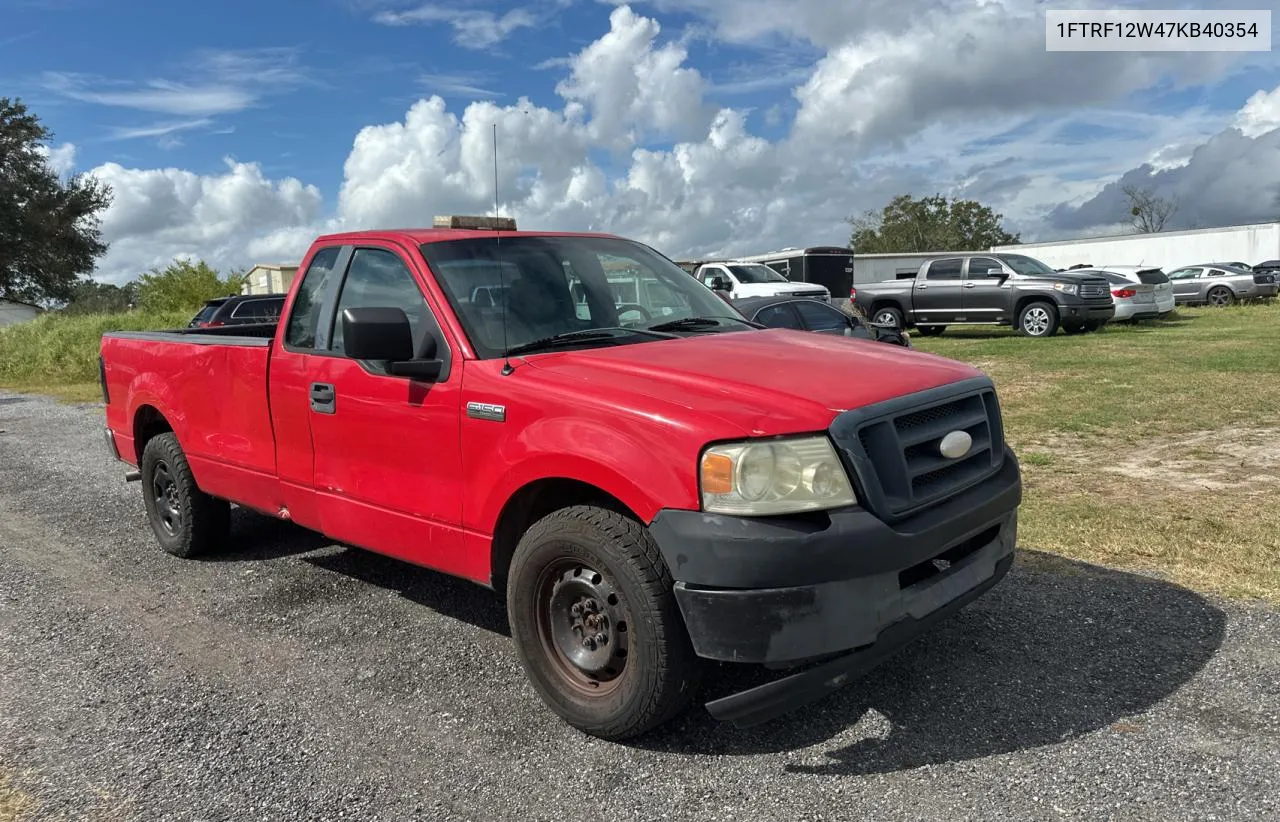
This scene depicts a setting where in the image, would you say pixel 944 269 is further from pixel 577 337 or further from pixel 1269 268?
pixel 1269 268

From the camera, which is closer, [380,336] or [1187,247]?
[380,336]

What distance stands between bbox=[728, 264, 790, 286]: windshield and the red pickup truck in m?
18.2

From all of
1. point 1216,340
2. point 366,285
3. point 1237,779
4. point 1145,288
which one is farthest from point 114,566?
point 1145,288

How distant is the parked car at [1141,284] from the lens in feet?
72.4

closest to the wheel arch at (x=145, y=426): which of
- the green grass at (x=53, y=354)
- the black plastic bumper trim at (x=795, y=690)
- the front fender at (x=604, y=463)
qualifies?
the front fender at (x=604, y=463)

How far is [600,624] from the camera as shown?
3328 millimetres

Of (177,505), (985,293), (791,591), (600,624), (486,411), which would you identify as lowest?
(600,624)

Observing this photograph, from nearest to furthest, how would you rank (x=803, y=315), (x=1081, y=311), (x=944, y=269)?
(x=803, y=315)
(x=1081, y=311)
(x=944, y=269)

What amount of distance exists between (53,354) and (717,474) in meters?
24.3

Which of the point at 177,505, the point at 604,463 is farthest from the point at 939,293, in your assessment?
the point at 604,463

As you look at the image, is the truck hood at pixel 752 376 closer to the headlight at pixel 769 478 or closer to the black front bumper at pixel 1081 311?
the headlight at pixel 769 478

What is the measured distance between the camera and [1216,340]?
17.7m

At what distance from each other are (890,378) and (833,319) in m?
9.87

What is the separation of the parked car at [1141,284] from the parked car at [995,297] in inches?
59.3
